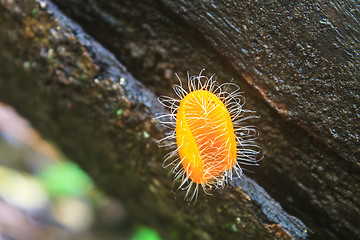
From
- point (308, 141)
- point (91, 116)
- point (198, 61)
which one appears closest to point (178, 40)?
point (198, 61)

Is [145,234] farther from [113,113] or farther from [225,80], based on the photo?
[225,80]

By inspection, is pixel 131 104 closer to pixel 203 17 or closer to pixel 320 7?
pixel 203 17

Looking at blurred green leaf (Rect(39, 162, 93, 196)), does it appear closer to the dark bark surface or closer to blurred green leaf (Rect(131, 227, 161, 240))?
blurred green leaf (Rect(131, 227, 161, 240))

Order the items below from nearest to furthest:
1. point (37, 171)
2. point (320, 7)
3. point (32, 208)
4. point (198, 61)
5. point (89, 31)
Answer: point (320, 7) < point (198, 61) < point (89, 31) < point (32, 208) < point (37, 171)

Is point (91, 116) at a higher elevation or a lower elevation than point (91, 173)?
higher

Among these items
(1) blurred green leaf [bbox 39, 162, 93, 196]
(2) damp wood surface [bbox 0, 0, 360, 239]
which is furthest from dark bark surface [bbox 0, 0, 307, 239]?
(1) blurred green leaf [bbox 39, 162, 93, 196]

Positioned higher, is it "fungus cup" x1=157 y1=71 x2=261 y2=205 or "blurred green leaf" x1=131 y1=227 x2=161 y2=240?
"fungus cup" x1=157 y1=71 x2=261 y2=205
